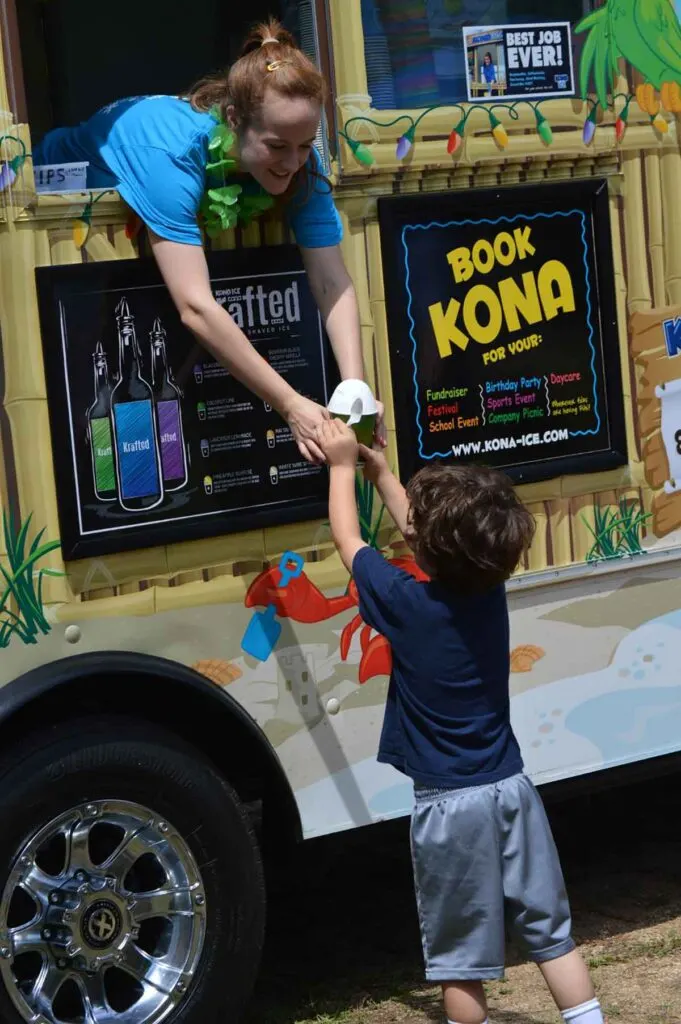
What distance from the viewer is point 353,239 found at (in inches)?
146

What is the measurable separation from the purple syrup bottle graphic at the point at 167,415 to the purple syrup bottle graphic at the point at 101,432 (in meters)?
0.12

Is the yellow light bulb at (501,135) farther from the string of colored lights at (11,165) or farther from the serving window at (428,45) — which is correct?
the string of colored lights at (11,165)

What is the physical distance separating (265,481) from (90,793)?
87 cm

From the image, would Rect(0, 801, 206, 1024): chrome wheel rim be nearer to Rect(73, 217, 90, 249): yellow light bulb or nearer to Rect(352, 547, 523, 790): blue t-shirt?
Rect(352, 547, 523, 790): blue t-shirt

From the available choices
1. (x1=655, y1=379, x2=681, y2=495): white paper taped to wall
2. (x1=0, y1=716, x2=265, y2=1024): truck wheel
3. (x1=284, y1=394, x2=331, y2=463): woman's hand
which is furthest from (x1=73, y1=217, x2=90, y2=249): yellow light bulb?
(x1=655, y1=379, x2=681, y2=495): white paper taped to wall

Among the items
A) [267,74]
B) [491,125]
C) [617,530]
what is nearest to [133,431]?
[267,74]

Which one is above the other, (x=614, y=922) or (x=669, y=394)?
(x=669, y=394)

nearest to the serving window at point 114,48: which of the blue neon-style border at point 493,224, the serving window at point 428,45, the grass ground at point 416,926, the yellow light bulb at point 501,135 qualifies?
the serving window at point 428,45

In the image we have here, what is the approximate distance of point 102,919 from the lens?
3.40 meters

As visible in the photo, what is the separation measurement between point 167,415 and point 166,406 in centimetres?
2

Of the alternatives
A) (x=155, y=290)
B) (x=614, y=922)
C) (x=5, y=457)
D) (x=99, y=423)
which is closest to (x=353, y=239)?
(x=155, y=290)

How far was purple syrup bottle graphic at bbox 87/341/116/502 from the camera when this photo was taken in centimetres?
340

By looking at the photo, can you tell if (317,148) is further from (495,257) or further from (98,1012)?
(98,1012)

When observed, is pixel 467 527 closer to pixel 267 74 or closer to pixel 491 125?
pixel 267 74
